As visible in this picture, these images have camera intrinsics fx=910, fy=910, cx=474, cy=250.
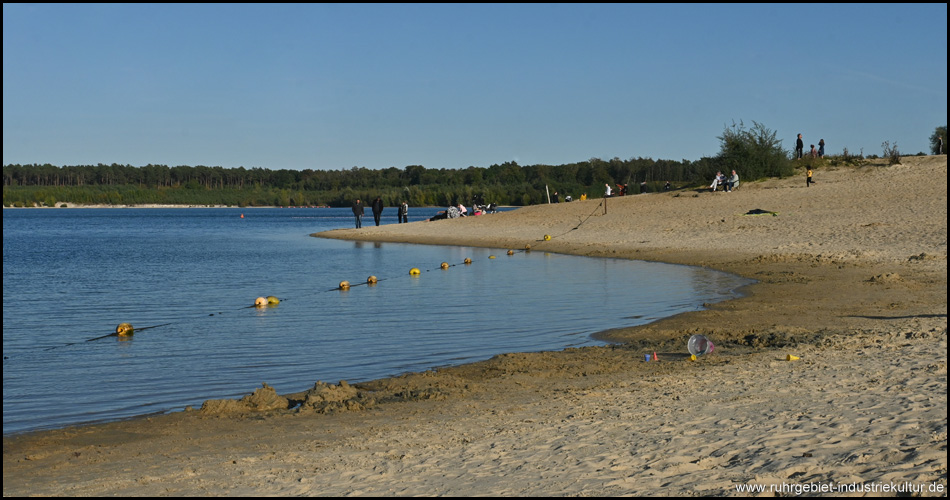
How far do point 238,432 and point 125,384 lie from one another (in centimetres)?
352

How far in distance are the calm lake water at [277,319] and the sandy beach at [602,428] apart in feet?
3.84

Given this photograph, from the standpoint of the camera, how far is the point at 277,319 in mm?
16688

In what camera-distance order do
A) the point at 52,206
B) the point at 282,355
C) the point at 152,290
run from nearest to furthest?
the point at 282,355, the point at 152,290, the point at 52,206

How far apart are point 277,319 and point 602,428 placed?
10.5 m

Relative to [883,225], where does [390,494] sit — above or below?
below

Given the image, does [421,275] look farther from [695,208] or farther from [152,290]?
[695,208]

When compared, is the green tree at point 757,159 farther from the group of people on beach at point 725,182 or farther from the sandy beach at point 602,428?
the sandy beach at point 602,428

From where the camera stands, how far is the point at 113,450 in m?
7.49

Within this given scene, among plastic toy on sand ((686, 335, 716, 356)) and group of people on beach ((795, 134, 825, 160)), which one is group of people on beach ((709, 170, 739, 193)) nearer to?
group of people on beach ((795, 134, 825, 160))

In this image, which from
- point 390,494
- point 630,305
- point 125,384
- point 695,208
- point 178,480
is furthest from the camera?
point 695,208

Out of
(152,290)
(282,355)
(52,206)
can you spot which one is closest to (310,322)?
(282,355)

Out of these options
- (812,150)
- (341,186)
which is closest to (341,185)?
(341,186)

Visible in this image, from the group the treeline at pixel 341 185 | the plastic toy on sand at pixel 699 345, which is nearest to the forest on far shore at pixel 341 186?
the treeline at pixel 341 185

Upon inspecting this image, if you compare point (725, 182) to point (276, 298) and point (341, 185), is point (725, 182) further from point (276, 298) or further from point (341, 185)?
point (341, 185)
